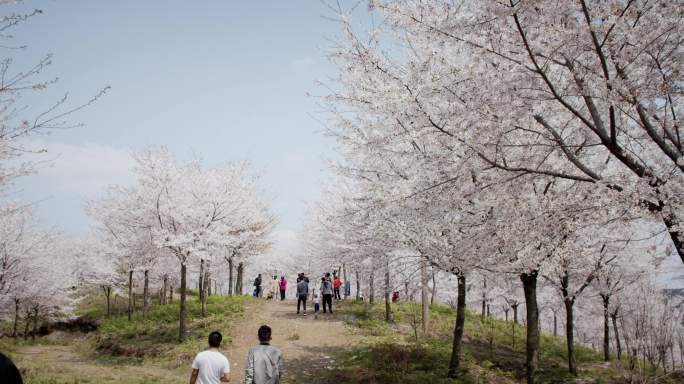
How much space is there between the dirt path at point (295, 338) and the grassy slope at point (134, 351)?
752mm

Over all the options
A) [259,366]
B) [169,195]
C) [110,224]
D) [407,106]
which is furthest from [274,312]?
[407,106]

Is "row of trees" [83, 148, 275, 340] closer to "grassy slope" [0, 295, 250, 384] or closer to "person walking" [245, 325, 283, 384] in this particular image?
"grassy slope" [0, 295, 250, 384]

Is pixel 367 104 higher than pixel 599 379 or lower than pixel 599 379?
higher

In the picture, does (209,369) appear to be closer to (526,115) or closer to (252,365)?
(252,365)

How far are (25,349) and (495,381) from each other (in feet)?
73.1

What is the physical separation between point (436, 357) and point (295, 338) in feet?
17.5

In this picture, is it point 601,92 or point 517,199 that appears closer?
point 601,92

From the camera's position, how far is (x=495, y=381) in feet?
33.5

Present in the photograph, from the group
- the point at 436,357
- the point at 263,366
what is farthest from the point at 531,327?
the point at 263,366

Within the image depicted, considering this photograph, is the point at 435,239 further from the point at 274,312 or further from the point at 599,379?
the point at 274,312

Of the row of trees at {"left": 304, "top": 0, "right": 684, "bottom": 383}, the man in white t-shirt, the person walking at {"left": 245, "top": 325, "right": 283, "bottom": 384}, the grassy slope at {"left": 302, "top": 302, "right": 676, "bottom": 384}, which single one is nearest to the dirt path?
the grassy slope at {"left": 302, "top": 302, "right": 676, "bottom": 384}

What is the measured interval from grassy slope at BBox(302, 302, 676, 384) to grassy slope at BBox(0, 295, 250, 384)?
198 inches

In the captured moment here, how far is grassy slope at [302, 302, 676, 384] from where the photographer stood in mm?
10047

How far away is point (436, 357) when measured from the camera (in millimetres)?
11602
